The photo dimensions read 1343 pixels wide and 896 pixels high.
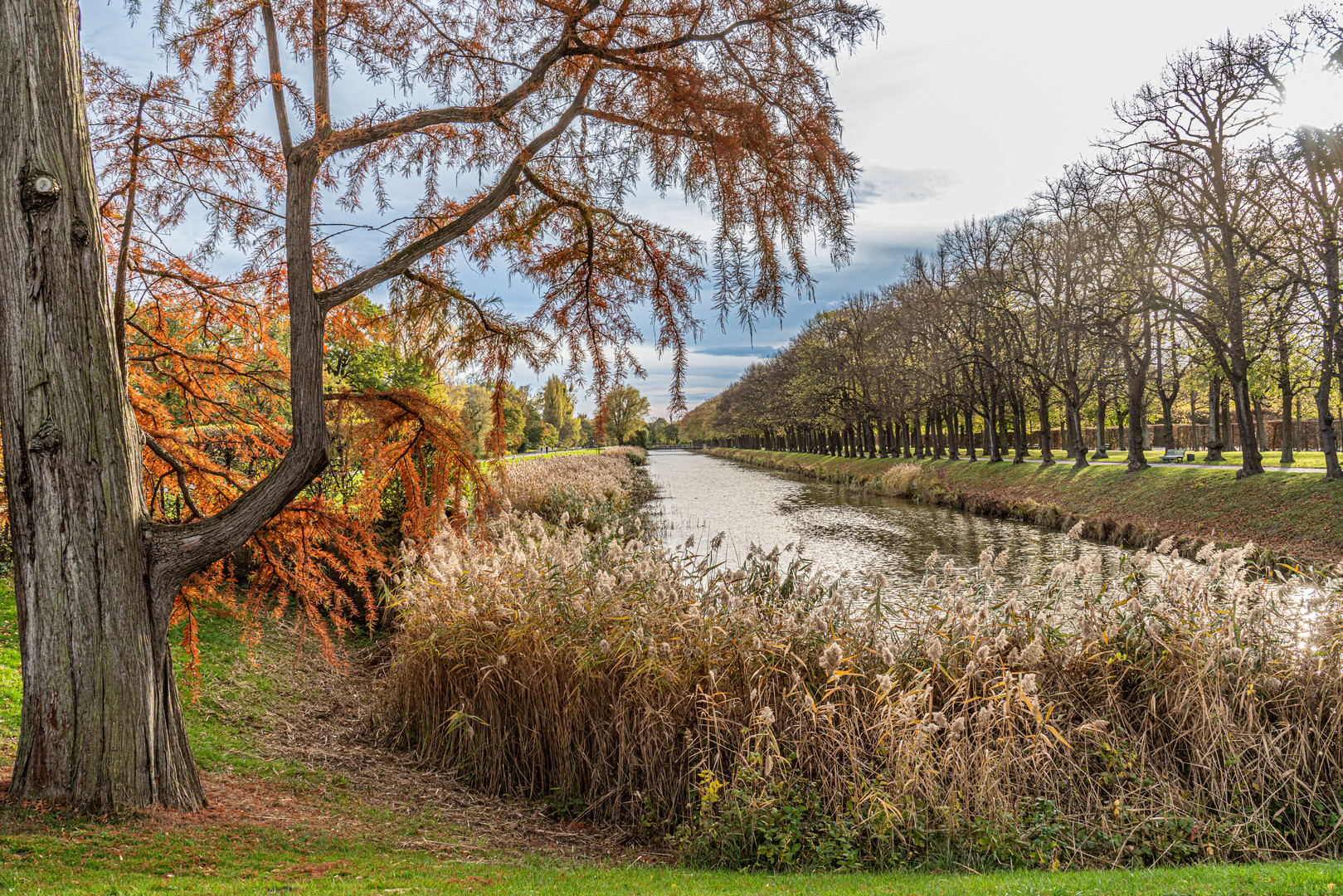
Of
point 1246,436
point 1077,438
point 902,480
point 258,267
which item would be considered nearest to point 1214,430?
point 1077,438

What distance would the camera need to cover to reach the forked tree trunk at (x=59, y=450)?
11.8 ft

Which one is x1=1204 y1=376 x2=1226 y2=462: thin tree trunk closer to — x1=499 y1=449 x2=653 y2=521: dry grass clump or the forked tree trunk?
x1=499 y1=449 x2=653 y2=521: dry grass clump

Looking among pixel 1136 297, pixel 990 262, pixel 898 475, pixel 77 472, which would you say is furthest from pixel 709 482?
pixel 77 472

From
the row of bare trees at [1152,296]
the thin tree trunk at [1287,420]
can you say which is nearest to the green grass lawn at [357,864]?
the row of bare trees at [1152,296]

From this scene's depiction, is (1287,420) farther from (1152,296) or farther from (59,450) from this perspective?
(59,450)

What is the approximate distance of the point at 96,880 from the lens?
9.74ft

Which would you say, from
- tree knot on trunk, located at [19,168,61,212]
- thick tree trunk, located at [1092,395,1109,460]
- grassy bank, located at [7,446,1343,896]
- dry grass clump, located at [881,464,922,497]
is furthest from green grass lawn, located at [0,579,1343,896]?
thick tree trunk, located at [1092,395,1109,460]

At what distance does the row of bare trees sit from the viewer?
17.5 m

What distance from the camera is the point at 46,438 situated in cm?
359

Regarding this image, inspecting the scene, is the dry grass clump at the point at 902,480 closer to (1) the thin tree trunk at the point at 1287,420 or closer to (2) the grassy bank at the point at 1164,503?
(2) the grassy bank at the point at 1164,503

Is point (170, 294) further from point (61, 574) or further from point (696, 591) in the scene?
point (696, 591)

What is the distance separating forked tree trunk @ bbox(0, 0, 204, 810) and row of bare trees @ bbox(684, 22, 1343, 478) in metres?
20.4

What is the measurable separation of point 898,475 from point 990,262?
37.7 ft

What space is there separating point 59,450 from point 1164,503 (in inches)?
918
